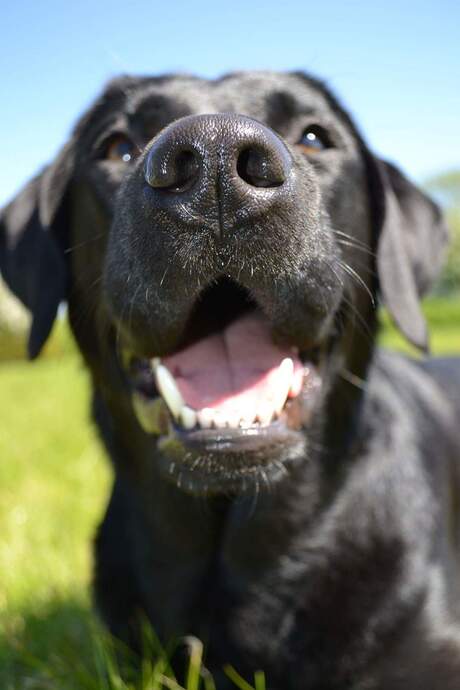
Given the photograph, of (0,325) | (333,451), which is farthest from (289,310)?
(0,325)

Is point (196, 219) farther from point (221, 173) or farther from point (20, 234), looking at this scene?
point (20, 234)

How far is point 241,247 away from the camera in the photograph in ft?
5.15

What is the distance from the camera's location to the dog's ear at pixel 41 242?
261 cm

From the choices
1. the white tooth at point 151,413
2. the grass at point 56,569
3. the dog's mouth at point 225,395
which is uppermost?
the dog's mouth at point 225,395

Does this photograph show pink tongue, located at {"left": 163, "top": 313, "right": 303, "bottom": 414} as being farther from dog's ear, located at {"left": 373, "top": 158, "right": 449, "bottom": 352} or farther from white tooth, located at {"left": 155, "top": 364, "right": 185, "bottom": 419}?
dog's ear, located at {"left": 373, "top": 158, "right": 449, "bottom": 352}

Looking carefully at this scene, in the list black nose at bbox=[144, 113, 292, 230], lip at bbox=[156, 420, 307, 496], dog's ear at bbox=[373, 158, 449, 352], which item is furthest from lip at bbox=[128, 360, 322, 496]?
dog's ear at bbox=[373, 158, 449, 352]

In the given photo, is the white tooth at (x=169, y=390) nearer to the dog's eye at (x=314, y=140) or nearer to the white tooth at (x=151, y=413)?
the white tooth at (x=151, y=413)

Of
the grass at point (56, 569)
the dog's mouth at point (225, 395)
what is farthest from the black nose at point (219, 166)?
the grass at point (56, 569)

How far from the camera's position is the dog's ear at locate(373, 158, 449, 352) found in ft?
8.51

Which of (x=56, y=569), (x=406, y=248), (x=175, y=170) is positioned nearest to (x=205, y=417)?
(x=175, y=170)

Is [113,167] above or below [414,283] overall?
above

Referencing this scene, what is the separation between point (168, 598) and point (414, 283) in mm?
1430

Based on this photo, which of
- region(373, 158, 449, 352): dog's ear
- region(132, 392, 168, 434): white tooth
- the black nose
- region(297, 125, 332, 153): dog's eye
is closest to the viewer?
the black nose

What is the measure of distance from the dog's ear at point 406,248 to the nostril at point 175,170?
4.01 feet
